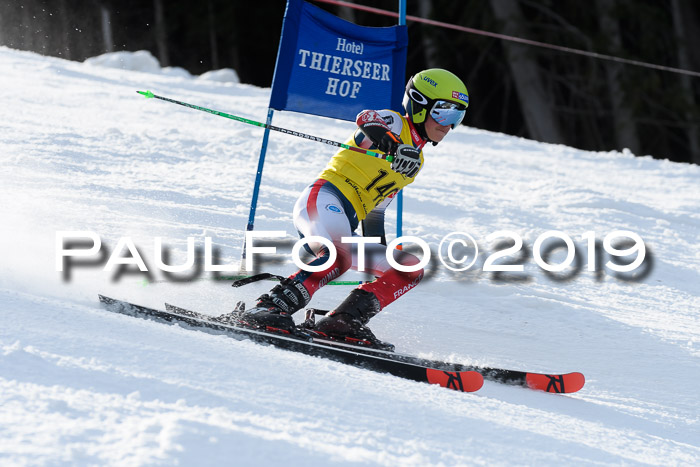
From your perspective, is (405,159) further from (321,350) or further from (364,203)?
(321,350)

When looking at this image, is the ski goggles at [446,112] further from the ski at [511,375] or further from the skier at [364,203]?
the ski at [511,375]

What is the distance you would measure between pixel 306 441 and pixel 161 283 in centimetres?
260

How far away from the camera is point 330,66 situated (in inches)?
200

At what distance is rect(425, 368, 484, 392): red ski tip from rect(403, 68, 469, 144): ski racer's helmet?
1267 millimetres

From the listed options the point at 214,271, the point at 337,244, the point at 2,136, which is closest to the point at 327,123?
the point at 2,136

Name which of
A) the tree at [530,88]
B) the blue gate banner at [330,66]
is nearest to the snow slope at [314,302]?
the blue gate banner at [330,66]

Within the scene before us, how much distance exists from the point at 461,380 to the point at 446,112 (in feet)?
4.42

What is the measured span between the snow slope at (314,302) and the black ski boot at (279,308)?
1.54 feet

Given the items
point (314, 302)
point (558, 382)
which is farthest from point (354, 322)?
point (314, 302)

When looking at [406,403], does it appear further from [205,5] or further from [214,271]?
[205,5]

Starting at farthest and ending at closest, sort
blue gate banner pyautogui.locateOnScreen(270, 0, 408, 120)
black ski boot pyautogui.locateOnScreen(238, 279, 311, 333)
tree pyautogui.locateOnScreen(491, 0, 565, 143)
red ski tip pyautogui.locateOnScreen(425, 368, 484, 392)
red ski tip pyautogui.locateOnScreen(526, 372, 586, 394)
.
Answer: tree pyautogui.locateOnScreen(491, 0, 565, 143)
blue gate banner pyautogui.locateOnScreen(270, 0, 408, 120)
black ski boot pyautogui.locateOnScreen(238, 279, 311, 333)
red ski tip pyautogui.locateOnScreen(526, 372, 586, 394)
red ski tip pyautogui.locateOnScreen(425, 368, 484, 392)

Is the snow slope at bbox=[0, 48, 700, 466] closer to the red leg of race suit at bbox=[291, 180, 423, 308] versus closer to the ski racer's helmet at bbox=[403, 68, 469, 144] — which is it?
the red leg of race suit at bbox=[291, 180, 423, 308]

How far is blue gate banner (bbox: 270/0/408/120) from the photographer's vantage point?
502 centimetres

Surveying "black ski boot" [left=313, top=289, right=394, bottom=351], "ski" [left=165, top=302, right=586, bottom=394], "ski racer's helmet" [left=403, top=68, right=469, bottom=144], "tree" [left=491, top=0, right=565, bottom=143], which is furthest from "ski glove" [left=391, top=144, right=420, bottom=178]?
"tree" [left=491, top=0, right=565, bottom=143]
